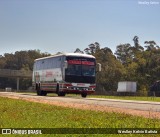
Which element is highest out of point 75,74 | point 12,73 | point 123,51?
point 123,51

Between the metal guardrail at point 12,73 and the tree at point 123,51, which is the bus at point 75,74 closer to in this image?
the metal guardrail at point 12,73

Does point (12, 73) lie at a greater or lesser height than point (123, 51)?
lesser

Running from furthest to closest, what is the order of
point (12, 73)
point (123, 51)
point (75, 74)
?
point (123, 51)
point (12, 73)
point (75, 74)

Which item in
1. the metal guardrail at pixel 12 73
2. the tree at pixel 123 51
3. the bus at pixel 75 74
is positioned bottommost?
the bus at pixel 75 74

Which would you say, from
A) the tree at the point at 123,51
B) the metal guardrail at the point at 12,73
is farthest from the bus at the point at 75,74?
the tree at the point at 123,51

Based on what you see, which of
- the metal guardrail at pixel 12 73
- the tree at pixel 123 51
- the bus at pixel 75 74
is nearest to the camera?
the bus at pixel 75 74

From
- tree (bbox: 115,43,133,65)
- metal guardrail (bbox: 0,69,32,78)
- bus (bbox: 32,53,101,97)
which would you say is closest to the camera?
bus (bbox: 32,53,101,97)

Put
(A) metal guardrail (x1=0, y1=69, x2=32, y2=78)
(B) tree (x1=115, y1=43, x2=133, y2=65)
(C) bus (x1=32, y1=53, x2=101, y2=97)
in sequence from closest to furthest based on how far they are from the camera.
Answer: (C) bus (x1=32, y1=53, x2=101, y2=97), (A) metal guardrail (x1=0, y1=69, x2=32, y2=78), (B) tree (x1=115, y1=43, x2=133, y2=65)

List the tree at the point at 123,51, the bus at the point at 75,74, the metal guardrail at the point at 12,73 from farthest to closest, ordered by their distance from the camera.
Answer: the tree at the point at 123,51 → the metal guardrail at the point at 12,73 → the bus at the point at 75,74

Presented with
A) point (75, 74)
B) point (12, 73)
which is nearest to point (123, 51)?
point (12, 73)

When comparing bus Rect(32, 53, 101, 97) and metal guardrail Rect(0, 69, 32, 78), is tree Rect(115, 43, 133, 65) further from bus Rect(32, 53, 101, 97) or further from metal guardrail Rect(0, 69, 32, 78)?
bus Rect(32, 53, 101, 97)

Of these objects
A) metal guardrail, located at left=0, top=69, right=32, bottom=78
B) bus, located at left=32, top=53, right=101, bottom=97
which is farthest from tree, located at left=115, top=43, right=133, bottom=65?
bus, located at left=32, top=53, right=101, bottom=97

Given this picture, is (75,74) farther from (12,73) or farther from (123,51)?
(123,51)

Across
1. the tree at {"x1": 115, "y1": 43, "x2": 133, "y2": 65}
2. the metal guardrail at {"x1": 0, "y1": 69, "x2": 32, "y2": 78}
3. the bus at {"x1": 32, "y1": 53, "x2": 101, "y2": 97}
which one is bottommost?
the bus at {"x1": 32, "y1": 53, "x2": 101, "y2": 97}
